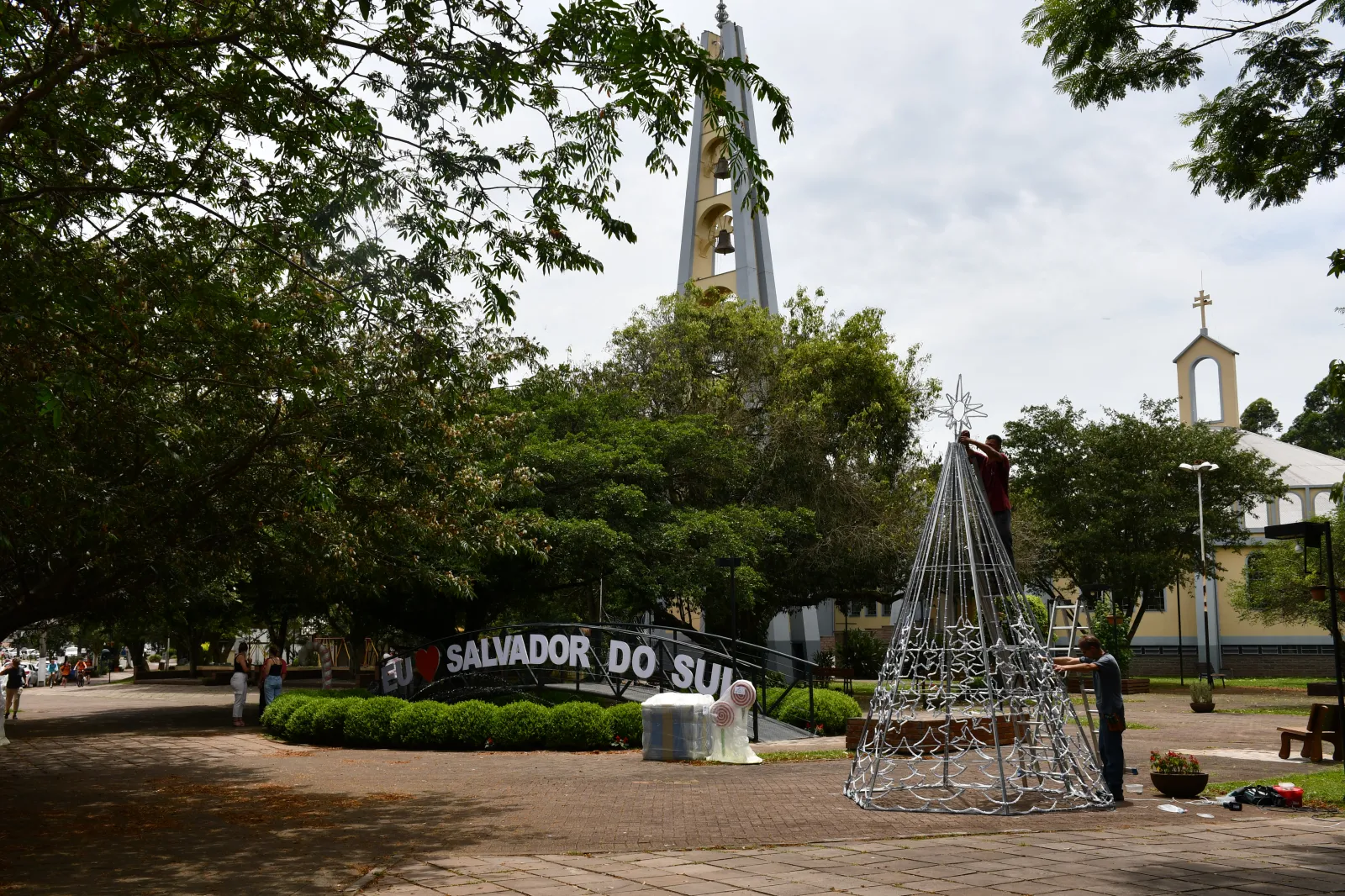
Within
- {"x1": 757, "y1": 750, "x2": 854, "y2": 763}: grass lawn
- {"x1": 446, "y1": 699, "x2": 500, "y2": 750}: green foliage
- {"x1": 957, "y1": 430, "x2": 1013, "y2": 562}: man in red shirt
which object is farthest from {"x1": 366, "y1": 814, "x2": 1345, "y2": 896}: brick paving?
{"x1": 446, "y1": 699, "x2": 500, "y2": 750}: green foliage

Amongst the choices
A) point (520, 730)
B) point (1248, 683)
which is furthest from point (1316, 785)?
point (1248, 683)

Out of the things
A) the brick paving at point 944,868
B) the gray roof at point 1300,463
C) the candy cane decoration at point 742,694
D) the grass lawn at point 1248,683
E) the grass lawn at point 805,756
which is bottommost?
the grass lawn at point 1248,683

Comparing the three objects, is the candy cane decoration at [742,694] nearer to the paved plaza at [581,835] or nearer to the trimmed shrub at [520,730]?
the paved plaza at [581,835]

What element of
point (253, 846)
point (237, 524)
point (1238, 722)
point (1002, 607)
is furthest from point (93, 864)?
point (1238, 722)

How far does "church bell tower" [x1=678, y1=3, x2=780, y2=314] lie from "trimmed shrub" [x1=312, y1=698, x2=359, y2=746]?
18.0 meters

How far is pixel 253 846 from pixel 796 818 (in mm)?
4689

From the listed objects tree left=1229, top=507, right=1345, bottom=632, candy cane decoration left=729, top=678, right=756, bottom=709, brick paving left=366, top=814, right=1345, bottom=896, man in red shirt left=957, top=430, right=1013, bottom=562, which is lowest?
brick paving left=366, top=814, right=1345, bottom=896

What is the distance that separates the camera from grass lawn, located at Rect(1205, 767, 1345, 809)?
10531 mm

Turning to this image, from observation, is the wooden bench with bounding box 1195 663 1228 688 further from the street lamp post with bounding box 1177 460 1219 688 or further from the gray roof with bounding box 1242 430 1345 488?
the gray roof with bounding box 1242 430 1345 488

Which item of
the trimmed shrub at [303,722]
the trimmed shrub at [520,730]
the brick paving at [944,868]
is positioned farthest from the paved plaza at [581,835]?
the trimmed shrub at [303,722]

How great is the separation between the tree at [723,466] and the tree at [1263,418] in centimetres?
5126

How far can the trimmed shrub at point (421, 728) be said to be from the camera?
18.0 metres

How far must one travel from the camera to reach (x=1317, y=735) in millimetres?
14148

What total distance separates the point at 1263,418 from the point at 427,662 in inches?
2642
